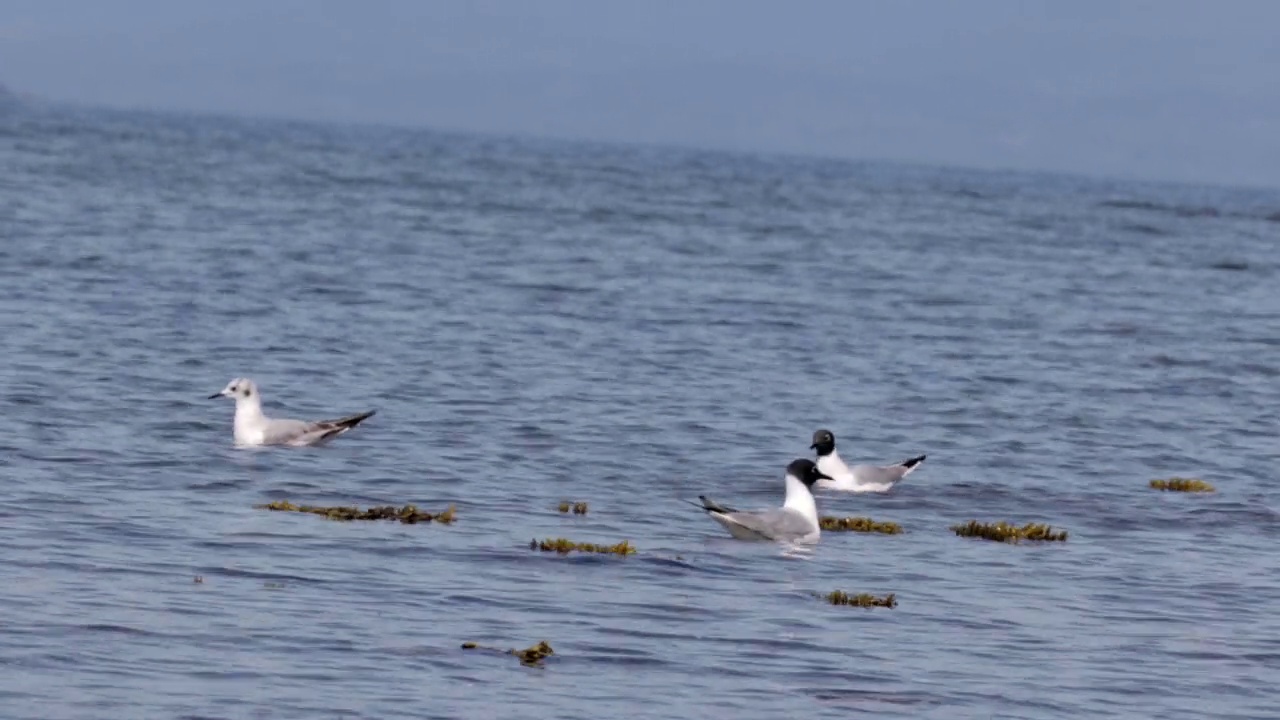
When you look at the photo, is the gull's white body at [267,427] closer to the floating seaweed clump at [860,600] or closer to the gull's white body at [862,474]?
the gull's white body at [862,474]

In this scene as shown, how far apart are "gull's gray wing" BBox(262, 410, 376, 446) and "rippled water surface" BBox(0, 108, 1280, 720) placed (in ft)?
1.21

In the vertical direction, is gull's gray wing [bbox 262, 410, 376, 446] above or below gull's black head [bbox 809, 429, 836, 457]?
below

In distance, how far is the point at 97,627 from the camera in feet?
42.8

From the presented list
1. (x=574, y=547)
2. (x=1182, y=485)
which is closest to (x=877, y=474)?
(x=1182, y=485)

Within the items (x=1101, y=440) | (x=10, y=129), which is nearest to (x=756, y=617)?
(x=1101, y=440)

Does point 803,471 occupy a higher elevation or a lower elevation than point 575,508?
higher

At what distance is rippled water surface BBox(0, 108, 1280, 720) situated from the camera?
42.5 feet

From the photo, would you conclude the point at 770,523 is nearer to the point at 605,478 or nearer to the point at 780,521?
the point at 780,521

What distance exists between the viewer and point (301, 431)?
73.9 feet

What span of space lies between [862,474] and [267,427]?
19.1 ft

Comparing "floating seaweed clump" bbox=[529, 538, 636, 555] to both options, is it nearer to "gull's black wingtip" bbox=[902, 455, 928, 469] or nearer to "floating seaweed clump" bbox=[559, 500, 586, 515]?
"floating seaweed clump" bbox=[559, 500, 586, 515]

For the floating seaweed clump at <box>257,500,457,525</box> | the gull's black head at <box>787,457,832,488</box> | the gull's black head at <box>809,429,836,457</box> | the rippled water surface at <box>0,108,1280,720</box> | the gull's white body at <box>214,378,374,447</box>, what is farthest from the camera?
the gull's white body at <box>214,378,374,447</box>

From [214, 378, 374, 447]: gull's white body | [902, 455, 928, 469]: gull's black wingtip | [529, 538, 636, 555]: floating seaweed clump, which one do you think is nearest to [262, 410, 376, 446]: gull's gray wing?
[214, 378, 374, 447]: gull's white body

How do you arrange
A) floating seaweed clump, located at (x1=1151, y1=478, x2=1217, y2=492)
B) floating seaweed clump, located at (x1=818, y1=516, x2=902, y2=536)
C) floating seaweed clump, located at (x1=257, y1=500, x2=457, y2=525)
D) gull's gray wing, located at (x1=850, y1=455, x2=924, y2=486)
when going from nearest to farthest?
floating seaweed clump, located at (x1=257, y1=500, x2=457, y2=525), floating seaweed clump, located at (x1=818, y1=516, x2=902, y2=536), gull's gray wing, located at (x1=850, y1=455, x2=924, y2=486), floating seaweed clump, located at (x1=1151, y1=478, x2=1217, y2=492)
